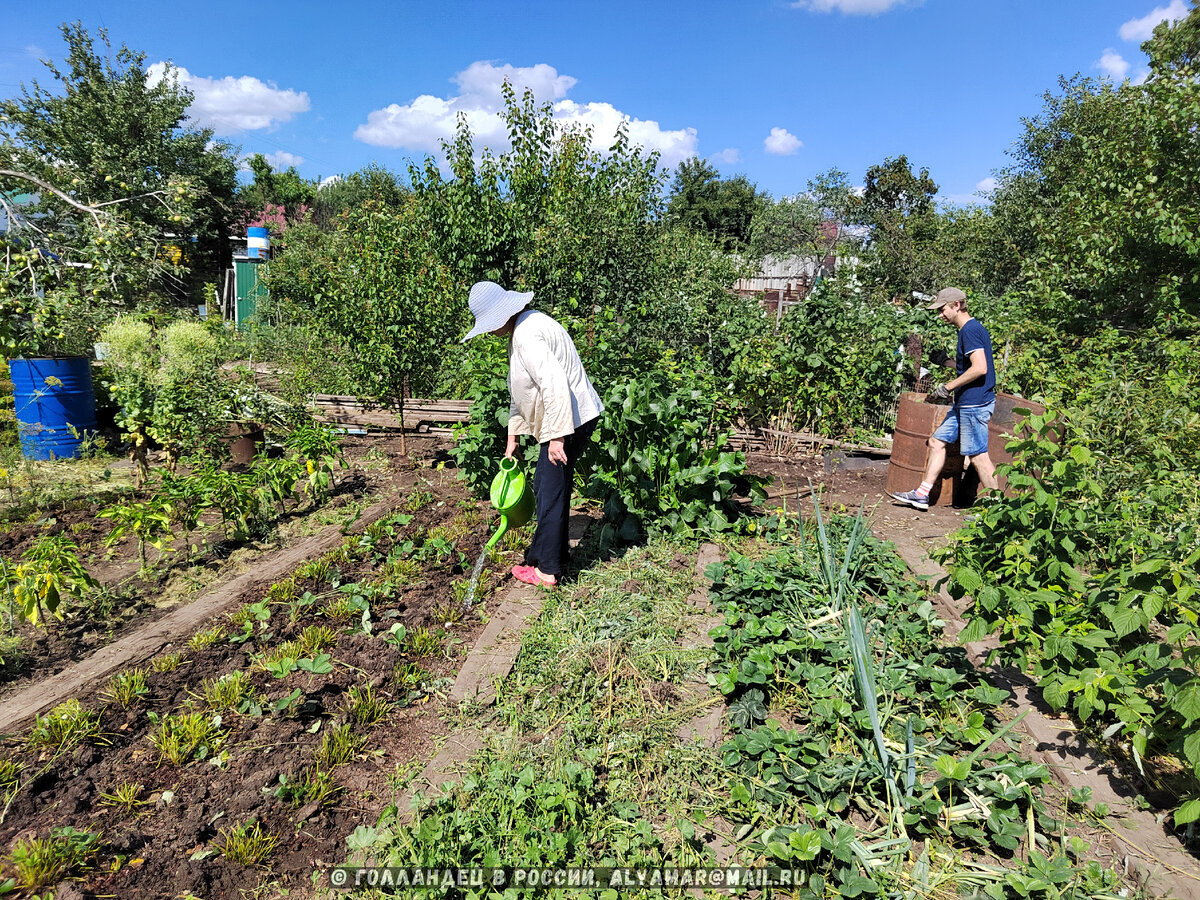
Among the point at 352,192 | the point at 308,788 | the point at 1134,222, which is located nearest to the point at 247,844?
the point at 308,788

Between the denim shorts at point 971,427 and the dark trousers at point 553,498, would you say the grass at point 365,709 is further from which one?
the denim shorts at point 971,427

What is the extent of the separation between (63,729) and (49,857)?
73 cm

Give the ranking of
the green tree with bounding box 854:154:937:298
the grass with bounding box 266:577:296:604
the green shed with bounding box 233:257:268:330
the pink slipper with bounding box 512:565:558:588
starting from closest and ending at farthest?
the grass with bounding box 266:577:296:604 → the pink slipper with bounding box 512:565:558:588 → the green tree with bounding box 854:154:937:298 → the green shed with bounding box 233:257:268:330

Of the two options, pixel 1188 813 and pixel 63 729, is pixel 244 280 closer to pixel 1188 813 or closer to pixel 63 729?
pixel 63 729

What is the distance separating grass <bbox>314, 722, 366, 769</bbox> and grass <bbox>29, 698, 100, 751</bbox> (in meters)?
0.90

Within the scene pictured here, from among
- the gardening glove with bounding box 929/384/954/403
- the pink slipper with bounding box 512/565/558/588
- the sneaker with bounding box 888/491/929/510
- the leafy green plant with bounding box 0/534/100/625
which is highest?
the gardening glove with bounding box 929/384/954/403

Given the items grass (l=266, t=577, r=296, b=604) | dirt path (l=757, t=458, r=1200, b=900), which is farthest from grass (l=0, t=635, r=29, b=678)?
dirt path (l=757, t=458, r=1200, b=900)

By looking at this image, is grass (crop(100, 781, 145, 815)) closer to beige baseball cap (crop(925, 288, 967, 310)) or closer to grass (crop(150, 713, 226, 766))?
grass (crop(150, 713, 226, 766))

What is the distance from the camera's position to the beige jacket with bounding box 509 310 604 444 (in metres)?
3.61

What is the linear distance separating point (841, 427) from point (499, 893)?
633cm

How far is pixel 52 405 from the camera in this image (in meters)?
6.51

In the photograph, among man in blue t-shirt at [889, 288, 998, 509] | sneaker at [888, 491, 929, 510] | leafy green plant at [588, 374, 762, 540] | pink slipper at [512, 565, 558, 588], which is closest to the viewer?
pink slipper at [512, 565, 558, 588]

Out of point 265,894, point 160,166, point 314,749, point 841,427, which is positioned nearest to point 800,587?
point 314,749

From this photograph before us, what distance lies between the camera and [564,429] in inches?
144
